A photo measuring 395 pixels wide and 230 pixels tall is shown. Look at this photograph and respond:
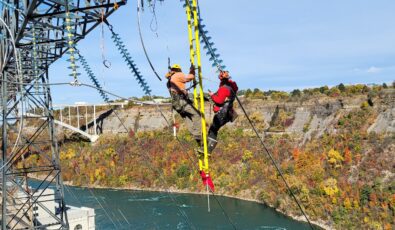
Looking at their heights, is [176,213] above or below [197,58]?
below

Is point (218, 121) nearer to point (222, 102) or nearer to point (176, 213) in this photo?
point (222, 102)

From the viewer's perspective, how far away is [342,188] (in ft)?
83.7

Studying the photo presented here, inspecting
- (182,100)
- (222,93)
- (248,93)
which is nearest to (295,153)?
(248,93)

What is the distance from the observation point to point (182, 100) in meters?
6.58

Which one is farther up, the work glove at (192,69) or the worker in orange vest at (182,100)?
the work glove at (192,69)

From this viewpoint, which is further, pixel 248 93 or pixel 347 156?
pixel 248 93

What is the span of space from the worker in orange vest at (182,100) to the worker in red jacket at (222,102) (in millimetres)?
257

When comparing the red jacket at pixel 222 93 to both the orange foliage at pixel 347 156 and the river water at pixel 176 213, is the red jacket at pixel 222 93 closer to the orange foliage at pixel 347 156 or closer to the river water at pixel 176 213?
the river water at pixel 176 213

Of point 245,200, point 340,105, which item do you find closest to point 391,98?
point 340,105

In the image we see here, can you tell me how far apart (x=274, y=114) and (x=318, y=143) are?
24.2 ft

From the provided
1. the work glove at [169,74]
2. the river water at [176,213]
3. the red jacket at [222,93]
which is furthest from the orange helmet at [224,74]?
the river water at [176,213]

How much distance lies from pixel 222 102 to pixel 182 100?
712mm

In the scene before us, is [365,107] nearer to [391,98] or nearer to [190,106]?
[391,98]

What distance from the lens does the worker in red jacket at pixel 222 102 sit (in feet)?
20.3
